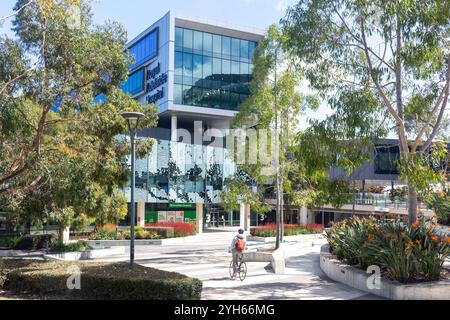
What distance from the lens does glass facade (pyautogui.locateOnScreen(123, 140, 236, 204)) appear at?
4188 cm

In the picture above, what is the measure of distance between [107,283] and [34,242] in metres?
17.2

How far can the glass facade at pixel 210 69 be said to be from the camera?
47.8 meters

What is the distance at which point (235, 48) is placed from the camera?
51344 millimetres

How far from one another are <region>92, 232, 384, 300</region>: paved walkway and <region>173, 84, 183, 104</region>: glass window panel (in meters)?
23.9

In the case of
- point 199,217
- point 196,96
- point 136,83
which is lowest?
point 199,217

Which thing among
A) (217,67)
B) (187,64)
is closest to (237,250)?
(187,64)

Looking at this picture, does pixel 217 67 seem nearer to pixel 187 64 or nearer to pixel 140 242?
pixel 187 64

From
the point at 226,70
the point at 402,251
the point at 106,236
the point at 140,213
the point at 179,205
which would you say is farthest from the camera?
the point at 226,70

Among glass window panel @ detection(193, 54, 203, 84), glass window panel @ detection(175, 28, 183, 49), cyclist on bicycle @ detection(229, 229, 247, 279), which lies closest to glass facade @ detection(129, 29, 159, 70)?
glass window panel @ detection(175, 28, 183, 49)

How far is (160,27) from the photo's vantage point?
160ft

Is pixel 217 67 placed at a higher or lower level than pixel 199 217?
higher

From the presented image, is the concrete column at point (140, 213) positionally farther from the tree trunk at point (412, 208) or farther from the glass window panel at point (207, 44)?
the tree trunk at point (412, 208)
